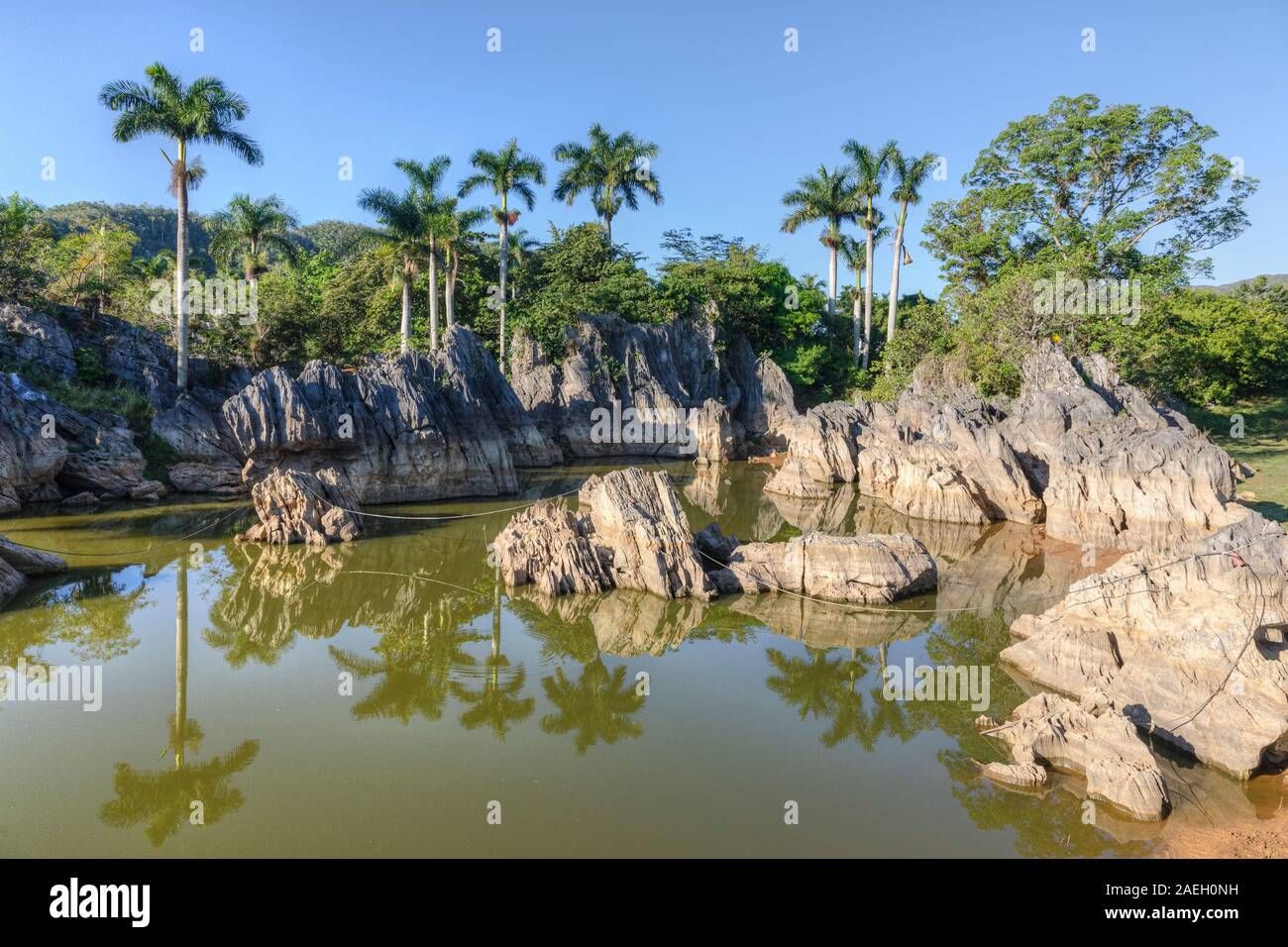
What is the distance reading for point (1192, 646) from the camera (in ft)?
30.9

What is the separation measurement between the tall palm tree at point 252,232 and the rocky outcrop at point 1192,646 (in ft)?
116

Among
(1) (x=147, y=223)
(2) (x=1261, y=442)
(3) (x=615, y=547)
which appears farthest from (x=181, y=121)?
(1) (x=147, y=223)

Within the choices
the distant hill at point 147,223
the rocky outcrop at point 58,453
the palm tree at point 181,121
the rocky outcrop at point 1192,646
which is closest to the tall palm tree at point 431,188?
the palm tree at point 181,121

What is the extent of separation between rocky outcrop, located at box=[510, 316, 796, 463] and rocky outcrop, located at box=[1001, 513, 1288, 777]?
910 inches

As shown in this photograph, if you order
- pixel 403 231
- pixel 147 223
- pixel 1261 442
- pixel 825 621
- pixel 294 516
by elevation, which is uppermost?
pixel 147 223

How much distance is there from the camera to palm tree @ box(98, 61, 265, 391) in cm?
2488

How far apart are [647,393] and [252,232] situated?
790 inches

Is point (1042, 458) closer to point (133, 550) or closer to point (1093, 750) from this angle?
point (1093, 750)

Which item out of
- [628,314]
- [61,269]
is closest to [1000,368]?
[628,314]

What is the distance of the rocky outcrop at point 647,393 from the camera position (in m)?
34.1

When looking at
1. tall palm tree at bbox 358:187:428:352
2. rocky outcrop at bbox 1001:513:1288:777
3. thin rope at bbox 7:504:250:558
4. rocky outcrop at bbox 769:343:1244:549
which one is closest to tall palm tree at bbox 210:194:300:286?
tall palm tree at bbox 358:187:428:352
